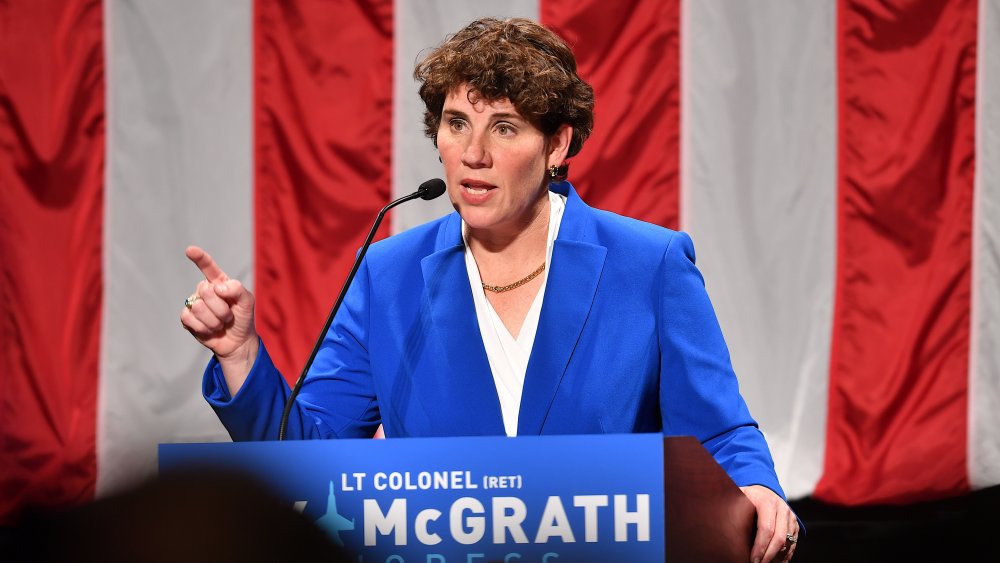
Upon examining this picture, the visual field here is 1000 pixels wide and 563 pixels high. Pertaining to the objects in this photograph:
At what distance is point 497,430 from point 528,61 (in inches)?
20.6

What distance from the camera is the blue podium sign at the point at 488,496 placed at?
3.08 feet

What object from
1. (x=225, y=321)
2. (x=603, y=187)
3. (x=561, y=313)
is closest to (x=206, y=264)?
(x=225, y=321)

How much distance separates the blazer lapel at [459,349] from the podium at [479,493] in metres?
0.49

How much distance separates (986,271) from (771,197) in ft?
2.25

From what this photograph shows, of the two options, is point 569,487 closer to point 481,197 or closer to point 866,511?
point 481,197

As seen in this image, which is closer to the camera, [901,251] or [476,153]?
[476,153]

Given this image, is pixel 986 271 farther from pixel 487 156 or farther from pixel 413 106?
pixel 487 156

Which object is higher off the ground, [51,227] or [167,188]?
[167,188]

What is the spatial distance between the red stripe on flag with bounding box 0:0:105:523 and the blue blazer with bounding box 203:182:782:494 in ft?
5.69

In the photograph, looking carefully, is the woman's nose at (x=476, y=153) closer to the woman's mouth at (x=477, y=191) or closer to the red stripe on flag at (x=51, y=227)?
the woman's mouth at (x=477, y=191)

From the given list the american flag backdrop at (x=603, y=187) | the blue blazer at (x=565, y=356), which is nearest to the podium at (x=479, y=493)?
the blue blazer at (x=565, y=356)

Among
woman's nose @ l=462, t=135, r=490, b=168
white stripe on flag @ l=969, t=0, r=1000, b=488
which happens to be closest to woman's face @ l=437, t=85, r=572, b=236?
woman's nose @ l=462, t=135, r=490, b=168

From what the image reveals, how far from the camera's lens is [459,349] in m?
1.50

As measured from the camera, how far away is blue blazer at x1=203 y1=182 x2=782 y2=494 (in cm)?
143
